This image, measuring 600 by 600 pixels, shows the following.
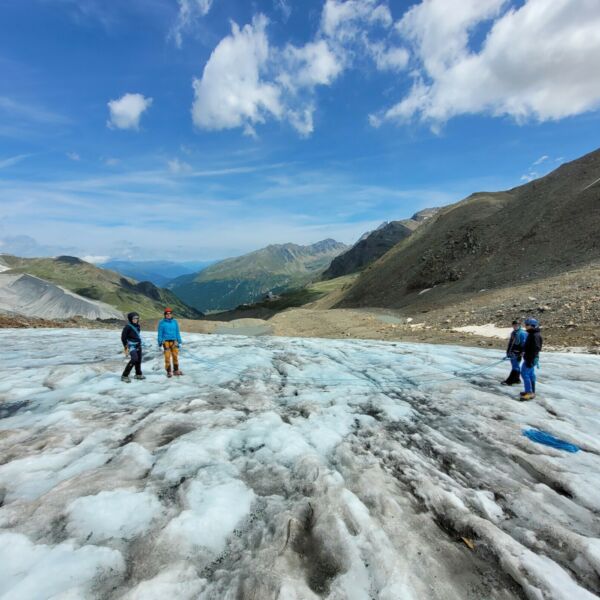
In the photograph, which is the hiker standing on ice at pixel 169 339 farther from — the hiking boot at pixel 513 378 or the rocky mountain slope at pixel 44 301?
the rocky mountain slope at pixel 44 301

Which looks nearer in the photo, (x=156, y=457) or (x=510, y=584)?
(x=510, y=584)

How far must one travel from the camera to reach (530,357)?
467 inches

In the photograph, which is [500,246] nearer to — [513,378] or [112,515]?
[513,378]

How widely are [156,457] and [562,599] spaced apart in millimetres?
7570

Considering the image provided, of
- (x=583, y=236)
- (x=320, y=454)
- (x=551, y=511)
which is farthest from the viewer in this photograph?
(x=583, y=236)

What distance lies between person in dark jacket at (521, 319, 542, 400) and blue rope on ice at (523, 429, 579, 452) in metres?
2.62

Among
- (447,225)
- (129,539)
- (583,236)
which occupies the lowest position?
(129,539)

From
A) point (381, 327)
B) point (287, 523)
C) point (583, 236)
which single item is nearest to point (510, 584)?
point (287, 523)

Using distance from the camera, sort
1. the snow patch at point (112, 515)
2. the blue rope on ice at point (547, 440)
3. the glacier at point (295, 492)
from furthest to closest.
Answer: the blue rope on ice at point (547, 440)
the snow patch at point (112, 515)
the glacier at point (295, 492)

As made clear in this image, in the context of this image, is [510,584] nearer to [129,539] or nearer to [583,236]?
[129,539]

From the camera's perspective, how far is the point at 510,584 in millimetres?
5164

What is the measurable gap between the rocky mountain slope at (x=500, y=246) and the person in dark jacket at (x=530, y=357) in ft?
94.0

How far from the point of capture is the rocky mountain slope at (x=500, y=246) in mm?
40594

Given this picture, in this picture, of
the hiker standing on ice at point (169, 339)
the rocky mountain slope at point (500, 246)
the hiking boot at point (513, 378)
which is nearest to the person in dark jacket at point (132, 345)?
the hiker standing on ice at point (169, 339)
